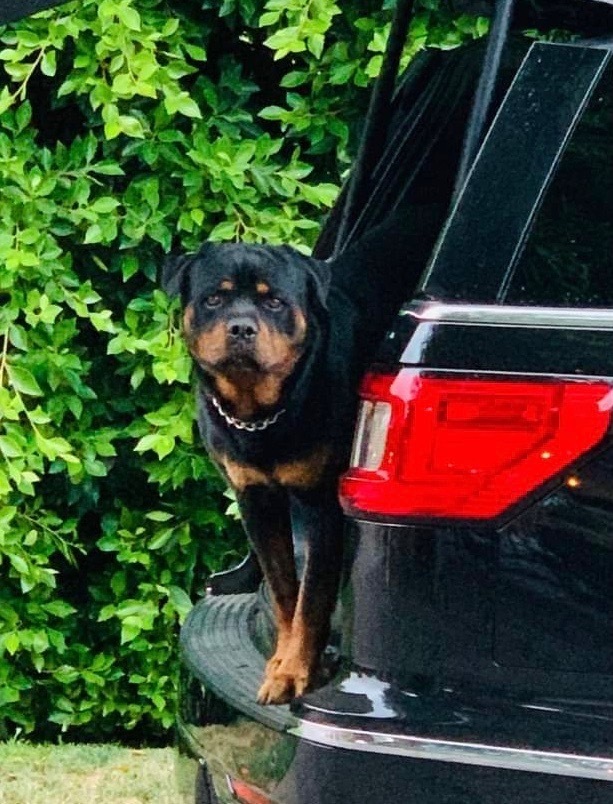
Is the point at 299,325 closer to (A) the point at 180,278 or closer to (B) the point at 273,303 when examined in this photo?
(B) the point at 273,303

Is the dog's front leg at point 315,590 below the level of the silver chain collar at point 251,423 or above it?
below

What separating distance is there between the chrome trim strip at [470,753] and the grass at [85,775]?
98.2 inches

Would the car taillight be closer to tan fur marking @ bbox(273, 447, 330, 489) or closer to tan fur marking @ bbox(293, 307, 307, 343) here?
tan fur marking @ bbox(273, 447, 330, 489)

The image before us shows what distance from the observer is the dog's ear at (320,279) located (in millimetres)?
2961

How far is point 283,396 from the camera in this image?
114 inches

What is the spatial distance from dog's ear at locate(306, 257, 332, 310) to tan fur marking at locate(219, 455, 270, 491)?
36 cm

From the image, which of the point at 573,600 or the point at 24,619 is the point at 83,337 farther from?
the point at 573,600

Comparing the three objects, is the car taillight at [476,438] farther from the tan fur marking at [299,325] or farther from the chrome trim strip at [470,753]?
the tan fur marking at [299,325]

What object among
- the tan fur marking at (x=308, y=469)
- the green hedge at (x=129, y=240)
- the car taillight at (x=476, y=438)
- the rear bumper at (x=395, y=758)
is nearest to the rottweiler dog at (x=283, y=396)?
the tan fur marking at (x=308, y=469)

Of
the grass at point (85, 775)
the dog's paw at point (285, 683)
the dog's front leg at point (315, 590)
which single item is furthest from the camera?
the grass at point (85, 775)

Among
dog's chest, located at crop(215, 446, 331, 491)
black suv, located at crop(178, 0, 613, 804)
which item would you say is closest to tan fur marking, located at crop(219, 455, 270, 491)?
dog's chest, located at crop(215, 446, 331, 491)

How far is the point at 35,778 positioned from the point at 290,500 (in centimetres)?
225

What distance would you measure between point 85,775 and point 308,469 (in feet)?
8.06

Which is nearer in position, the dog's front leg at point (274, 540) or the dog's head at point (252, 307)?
the dog's head at point (252, 307)
